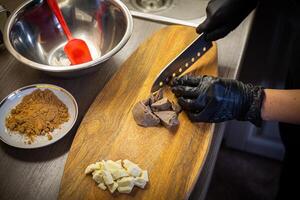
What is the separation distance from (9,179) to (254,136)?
1088 mm

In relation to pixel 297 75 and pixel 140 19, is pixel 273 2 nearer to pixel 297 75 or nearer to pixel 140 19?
pixel 297 75

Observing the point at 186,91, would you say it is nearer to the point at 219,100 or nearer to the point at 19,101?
the point at 219,100

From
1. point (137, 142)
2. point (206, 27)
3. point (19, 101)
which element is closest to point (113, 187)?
point (137, 142)

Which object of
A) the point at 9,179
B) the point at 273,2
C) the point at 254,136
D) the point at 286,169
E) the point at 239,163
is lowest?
the point at 239,163

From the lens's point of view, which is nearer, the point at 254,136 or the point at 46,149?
the point at 46,149

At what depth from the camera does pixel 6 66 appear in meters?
1.12

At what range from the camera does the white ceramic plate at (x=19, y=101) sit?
90 cm

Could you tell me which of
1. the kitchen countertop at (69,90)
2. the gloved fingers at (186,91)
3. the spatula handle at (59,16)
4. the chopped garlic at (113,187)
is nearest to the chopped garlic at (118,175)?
the chopped garlic at (113,187)

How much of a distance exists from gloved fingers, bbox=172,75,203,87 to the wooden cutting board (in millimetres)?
48

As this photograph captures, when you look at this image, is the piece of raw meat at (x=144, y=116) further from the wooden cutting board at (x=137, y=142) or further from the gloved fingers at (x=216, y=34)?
the gloved fingers at (x=216, y=34)

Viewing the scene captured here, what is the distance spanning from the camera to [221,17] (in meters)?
1.00

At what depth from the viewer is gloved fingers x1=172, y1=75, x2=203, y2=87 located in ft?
3.10

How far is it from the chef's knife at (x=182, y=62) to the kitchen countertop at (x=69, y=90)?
0.33 ft

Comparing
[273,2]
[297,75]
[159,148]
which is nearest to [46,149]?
[159,148]
